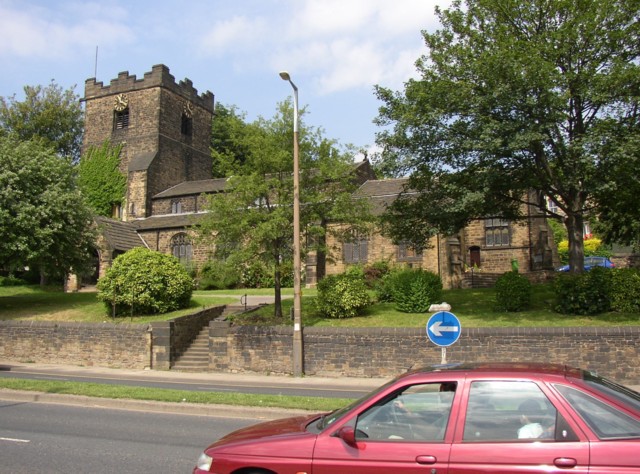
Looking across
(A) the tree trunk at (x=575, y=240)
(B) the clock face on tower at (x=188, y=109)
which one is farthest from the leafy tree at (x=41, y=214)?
(A) the tree trunk at (x=575, y=240)

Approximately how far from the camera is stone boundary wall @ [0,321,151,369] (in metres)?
22.9

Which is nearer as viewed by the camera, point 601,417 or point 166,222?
point 601,417

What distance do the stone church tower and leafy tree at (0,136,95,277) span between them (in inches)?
716

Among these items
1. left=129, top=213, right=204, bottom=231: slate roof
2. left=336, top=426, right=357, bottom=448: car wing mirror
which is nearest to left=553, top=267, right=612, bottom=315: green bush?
left=336, top=426, right=357, bottom=448: car wing mirror

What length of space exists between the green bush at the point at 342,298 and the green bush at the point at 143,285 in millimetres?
7828

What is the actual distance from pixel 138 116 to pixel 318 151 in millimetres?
34645

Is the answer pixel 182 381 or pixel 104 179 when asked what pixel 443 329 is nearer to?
pixel 182 381

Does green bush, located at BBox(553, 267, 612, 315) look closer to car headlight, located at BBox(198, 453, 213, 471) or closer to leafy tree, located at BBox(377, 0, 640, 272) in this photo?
leafy tree, located at BBox(377, 0, 640, 272)

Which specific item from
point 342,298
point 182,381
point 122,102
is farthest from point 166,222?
point 182,381

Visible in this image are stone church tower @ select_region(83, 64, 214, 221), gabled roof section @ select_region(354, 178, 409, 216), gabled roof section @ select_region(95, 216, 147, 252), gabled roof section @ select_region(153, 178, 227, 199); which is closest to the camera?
gabled roof section @ select_region(354, 178, 409, 216)

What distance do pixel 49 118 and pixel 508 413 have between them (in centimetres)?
6231

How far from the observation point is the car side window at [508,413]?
Result: 404 cm

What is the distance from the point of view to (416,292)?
22.2 m

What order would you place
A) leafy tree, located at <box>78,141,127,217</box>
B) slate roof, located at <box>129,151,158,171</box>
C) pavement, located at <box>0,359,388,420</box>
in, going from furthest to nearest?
leafy tree, located at <box>78,141,127,217</box> < slate roof, located at <box>129,151,158,171</box> < pavement, located at <box>0,359,388,420</box>
